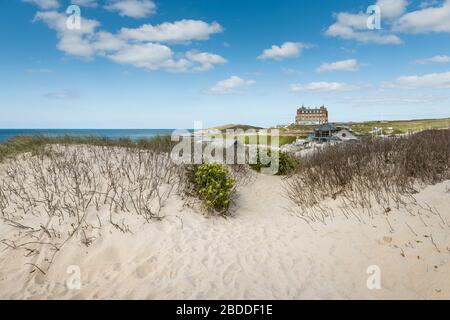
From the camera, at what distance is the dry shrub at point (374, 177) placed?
7.11 m

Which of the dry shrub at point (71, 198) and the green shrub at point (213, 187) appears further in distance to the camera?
the green shrub at point (213, 187)

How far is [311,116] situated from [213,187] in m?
83.0

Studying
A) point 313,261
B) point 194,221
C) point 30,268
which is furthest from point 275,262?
point 30,268

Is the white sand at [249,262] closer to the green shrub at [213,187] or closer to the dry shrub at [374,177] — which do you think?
the dry shrub at [374,177]

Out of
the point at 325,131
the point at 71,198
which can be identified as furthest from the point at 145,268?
the point at 325,131

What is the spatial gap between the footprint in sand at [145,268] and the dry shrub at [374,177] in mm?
3913

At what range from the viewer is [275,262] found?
532cm

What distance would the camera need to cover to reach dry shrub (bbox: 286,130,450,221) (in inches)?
280

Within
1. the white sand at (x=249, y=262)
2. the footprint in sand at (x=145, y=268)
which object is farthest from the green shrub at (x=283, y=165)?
the footprint in sand at (x=145, y=268)

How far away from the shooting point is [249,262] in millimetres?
5320

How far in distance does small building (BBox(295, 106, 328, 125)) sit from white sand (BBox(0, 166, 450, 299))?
81.1m

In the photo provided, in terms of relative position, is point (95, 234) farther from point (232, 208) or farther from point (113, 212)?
point (232, 208)

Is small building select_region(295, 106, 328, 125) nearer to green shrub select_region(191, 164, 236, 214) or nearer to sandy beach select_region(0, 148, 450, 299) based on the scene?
green shrub select_region(191, 164, 236, 214)
